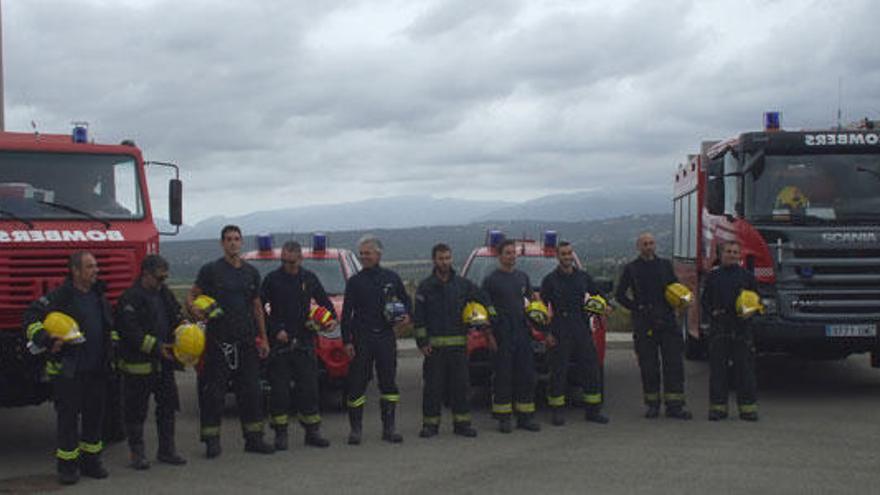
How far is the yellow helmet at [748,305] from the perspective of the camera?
9141 mm

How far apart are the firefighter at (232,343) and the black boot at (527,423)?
2.27m

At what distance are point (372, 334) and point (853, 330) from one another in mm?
4807

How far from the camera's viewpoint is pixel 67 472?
7.11 m

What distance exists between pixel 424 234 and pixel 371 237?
74.6 metres

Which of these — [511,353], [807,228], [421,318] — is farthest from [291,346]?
[807,228]

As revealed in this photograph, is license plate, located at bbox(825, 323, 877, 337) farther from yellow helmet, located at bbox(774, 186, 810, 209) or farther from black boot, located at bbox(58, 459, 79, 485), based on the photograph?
black boot, located at bbox(58, 459, 79, 485)

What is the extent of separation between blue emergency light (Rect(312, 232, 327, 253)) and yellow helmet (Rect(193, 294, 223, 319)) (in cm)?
351

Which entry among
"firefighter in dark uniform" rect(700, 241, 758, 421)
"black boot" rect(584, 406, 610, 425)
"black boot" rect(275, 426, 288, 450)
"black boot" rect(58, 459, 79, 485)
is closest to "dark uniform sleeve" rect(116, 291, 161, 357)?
"black boot" rect(58, 459, 79, 485)

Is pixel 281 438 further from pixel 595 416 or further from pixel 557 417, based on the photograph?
pixel 595 416

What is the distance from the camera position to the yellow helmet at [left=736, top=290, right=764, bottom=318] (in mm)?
9141

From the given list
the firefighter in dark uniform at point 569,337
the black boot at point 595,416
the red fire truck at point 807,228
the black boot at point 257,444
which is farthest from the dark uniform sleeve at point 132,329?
the red fire truck at point 807,228

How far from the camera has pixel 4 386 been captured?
7727 mm

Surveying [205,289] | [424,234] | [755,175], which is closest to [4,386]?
[205,289]

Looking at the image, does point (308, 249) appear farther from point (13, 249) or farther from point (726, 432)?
point (726, 432)
